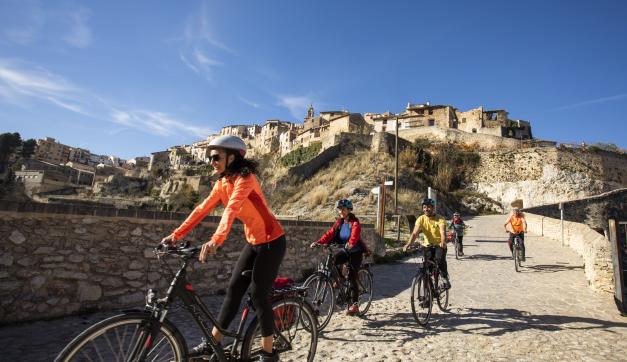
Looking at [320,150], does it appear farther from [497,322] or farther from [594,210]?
[497,322]

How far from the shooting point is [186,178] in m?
77.3

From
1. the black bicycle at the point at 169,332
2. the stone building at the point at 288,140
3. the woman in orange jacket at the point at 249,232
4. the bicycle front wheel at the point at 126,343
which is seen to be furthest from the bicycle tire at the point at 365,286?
the stone building at the point at 288,140

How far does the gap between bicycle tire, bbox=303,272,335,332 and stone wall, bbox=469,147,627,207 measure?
144 feet

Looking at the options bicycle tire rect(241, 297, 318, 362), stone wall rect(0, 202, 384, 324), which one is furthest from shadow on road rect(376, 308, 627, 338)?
stone wall rect(0, 202, 384, 324)

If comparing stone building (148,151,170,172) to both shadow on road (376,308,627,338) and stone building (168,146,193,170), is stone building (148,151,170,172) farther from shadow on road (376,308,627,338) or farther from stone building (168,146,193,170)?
shadow on road (376,308,627,338)

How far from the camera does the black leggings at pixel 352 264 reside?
18.6ft

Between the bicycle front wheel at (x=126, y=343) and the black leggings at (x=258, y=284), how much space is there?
0.47 metres

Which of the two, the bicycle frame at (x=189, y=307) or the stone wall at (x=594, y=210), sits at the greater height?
the stone wall at (x=594, y=210)

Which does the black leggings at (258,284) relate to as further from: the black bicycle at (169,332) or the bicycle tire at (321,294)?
the bicycle tire at (321,294)

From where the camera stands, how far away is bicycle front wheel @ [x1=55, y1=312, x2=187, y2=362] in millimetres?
2158

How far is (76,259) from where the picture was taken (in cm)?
515

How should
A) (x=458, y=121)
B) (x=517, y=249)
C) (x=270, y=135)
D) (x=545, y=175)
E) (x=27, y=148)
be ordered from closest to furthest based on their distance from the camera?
(x=517, y=249), (x=545, y=175), (x=458, y=121), (x=27, y=148), (x=270, y=135)

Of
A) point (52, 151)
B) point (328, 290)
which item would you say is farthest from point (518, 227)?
point (52, 151)

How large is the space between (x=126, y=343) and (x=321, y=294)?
3.26 metres
